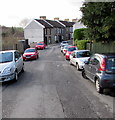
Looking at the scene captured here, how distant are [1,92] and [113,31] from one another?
859 centimetres

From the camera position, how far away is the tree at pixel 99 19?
1023 cm

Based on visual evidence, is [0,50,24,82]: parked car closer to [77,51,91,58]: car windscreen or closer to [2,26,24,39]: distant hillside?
[77,51,91,58]: car windscreen

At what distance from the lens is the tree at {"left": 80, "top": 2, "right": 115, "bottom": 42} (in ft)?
33.6

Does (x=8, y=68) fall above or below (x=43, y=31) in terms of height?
below

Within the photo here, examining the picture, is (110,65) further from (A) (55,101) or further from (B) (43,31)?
(B) (43,31)

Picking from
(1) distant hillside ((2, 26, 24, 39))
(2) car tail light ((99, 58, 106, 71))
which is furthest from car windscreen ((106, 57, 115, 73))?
(1) distant hillside ((2, 26, 24, 39))

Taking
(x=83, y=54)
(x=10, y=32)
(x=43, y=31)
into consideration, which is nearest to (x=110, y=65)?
(x=83, y=54)

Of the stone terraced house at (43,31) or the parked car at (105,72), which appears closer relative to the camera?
the parked car at (105,72)

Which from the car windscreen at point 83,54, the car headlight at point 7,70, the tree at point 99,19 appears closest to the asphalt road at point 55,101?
the car headlight at point 7,70

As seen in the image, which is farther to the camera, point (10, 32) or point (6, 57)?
point (10, 32)

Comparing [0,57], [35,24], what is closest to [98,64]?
[0,57]

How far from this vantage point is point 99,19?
36.8ft

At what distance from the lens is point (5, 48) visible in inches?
876

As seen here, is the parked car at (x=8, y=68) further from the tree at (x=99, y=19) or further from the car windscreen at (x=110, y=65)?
the tree at (x=99, y=19)
